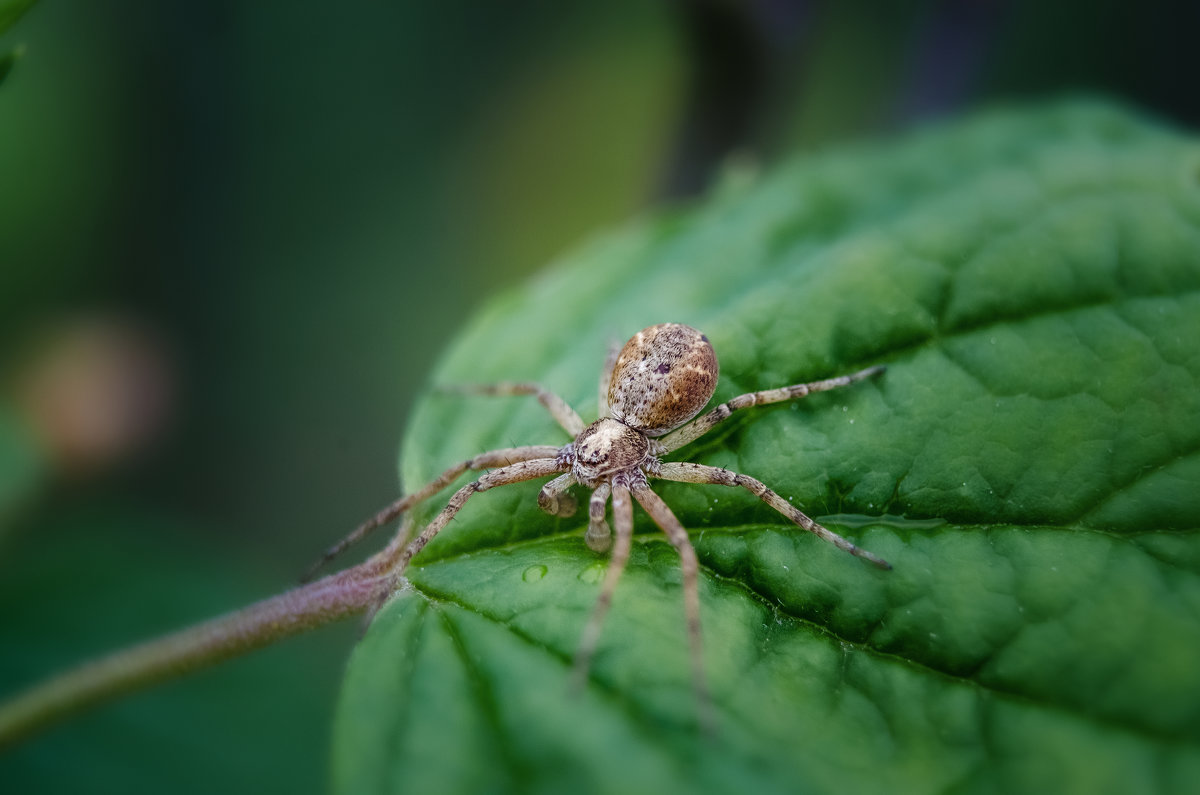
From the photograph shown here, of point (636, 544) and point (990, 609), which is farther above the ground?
point (636, 544)

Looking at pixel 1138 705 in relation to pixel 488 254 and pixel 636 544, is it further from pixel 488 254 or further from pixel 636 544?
pixel 488 254

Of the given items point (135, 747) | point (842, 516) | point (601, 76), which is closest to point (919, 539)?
point (842, 516)

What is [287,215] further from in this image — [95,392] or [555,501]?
[555,501]

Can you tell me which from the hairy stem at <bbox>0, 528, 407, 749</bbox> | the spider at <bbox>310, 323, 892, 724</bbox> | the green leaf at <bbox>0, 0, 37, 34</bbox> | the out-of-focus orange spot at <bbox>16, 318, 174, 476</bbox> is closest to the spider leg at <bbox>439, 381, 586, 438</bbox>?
the spider at <bbox>310, 323, 892, 724</bbox>

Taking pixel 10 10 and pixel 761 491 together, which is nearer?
pixel 10 10

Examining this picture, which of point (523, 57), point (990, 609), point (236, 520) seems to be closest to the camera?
point (990, 609)

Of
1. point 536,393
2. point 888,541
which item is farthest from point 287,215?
point 888,541

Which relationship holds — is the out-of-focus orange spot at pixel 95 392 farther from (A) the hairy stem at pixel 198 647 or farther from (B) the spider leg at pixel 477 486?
(B) the spider leg at pixel 477 486
